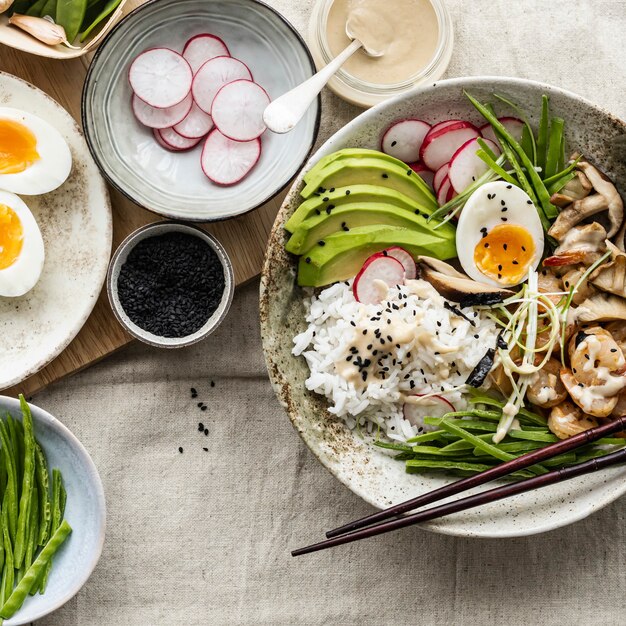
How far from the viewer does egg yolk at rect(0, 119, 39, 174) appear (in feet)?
7.42

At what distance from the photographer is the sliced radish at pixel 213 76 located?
232 centimetres

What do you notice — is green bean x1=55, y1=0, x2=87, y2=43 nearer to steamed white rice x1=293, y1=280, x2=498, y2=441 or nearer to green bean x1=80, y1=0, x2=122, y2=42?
green bean x1=80, y1=0, x2=122, y2=42

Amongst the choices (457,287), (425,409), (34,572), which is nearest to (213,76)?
(457,287)

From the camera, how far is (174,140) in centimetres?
237

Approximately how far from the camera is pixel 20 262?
2283mm

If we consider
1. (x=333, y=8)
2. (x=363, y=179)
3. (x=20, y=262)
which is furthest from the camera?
(x=333, y=8)

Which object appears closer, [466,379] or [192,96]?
[466,379]

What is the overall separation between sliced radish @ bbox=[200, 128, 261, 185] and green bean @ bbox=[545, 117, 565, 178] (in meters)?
0.92

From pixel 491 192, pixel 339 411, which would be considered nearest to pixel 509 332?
pixel 491 192

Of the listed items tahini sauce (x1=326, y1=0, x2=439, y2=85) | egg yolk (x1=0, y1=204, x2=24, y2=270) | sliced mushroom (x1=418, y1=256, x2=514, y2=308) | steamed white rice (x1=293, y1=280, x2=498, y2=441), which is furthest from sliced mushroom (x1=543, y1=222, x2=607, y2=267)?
egg yolk (x1=0, y1=204, x2=24, y2=270)

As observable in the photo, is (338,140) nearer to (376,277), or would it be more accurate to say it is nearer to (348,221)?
(348,221)

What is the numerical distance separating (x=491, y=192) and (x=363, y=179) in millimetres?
391

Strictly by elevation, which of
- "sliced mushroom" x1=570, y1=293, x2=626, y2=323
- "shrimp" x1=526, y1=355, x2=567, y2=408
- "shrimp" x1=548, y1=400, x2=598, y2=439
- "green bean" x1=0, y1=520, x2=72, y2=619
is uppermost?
"sliced mushroom" x1=570, y1=293, x2=626, y2=323

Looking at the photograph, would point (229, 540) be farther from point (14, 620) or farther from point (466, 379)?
point (466, 379)
